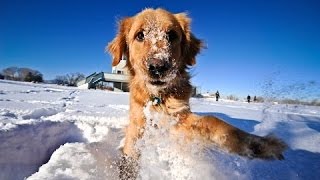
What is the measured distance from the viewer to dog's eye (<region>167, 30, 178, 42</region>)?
490cm

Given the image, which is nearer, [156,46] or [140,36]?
[156,46]

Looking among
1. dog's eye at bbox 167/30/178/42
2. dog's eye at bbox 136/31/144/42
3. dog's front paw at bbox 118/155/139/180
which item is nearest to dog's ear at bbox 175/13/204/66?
dog's eye at bbox 167/30/178/42

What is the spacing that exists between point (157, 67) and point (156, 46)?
61 cm

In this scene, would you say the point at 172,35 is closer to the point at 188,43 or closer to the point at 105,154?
the point at 188,43

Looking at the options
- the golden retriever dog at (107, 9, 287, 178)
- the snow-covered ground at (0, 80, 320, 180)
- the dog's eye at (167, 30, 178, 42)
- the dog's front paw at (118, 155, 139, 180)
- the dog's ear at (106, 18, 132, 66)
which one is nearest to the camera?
the golden retriever dog at (107, 9, 287, 178)

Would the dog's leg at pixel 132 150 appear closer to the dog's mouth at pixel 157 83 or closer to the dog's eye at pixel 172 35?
the dog's mouth at pixel 157 83

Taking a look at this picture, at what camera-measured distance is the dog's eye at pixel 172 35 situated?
16.1 ft

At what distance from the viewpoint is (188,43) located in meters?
5.52

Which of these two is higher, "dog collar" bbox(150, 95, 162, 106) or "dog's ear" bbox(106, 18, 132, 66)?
"dog's ear" bbox(106, 18, 132, 66)

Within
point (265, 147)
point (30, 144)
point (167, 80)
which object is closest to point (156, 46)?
point (167, 80)

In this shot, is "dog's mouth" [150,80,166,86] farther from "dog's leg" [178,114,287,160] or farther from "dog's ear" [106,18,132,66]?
"dog's ear" [106,18,132,66]

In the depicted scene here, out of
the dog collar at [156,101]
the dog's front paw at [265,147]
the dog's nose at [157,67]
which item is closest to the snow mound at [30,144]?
the dog collar at [156,101]

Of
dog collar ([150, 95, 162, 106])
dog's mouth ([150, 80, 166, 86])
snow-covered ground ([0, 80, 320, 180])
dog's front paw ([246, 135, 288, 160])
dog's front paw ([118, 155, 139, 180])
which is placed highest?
dog's mouth ([150, 80, 166, 86])

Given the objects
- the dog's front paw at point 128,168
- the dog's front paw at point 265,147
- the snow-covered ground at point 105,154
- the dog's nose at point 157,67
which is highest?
the dog's nose at point 157,67
